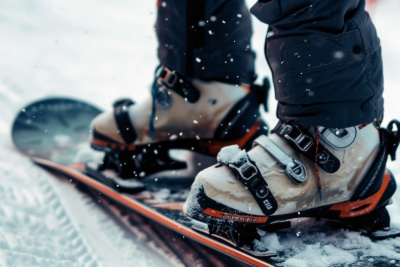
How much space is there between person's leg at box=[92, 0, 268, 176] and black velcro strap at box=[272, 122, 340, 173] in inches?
15.1

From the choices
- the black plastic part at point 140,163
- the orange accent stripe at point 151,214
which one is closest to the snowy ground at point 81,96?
the orange accent stripe at point 151,214

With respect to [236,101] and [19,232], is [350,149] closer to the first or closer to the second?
[236,101]

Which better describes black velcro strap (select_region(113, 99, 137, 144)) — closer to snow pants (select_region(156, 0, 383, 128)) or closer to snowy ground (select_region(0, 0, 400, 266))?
snowy ground (select_region(0, 0, 400, 266))

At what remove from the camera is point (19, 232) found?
1030 millimetres

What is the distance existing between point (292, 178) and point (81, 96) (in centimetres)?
212

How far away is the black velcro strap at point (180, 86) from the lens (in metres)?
1.26

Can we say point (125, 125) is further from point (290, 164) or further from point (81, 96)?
point (81, 96)

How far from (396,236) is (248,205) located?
390 millimetres

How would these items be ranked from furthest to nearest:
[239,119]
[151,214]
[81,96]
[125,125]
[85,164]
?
1. [81,96]
2. [85,164]
3. [125,125]
4. [239,119]
5. [151,214]

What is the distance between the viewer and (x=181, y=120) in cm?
129

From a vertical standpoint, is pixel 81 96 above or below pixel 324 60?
below

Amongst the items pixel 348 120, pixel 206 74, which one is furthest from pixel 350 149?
pixel 206 74

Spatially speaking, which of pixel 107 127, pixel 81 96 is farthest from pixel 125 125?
pixel 81 96

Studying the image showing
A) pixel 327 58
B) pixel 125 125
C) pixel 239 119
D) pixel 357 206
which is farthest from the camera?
pixel 125 125
